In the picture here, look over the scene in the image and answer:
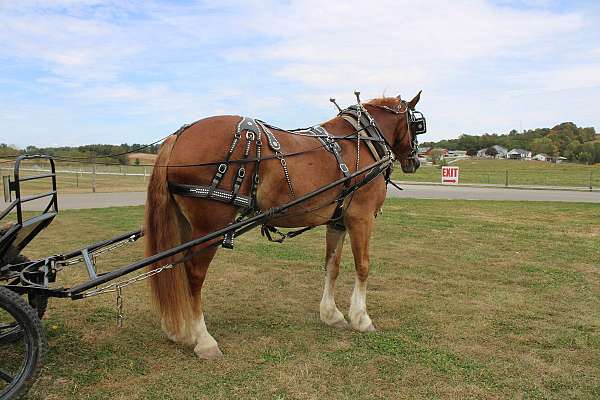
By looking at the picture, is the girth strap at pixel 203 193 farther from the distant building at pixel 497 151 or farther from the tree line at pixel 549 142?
the distant building at pixel 497 151

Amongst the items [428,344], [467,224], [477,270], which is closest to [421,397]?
[428,344]

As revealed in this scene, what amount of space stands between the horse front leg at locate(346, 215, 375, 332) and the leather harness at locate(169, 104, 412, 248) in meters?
0.20

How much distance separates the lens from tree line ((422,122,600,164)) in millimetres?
71375

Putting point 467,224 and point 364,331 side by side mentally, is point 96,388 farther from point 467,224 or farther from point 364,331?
point 467,224

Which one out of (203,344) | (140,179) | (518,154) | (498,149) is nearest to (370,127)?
(203,344)

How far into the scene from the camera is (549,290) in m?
6.20

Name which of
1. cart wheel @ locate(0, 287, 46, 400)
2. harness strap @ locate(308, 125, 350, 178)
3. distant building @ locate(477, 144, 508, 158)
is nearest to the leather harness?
harness strap @ locate(308, 125, 350, 178)

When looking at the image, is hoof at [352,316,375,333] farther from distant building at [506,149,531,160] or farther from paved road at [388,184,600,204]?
distant building at [506,149,531,160]

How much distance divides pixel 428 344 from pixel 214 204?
238cm

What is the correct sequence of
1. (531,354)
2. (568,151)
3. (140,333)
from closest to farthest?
(531,354), (140,333), (568,151)

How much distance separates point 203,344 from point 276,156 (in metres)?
1.77

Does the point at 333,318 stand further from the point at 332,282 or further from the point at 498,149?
the point at 498,149

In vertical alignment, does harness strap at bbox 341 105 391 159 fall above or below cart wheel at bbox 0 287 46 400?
above

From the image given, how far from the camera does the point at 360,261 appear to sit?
4781 mm
